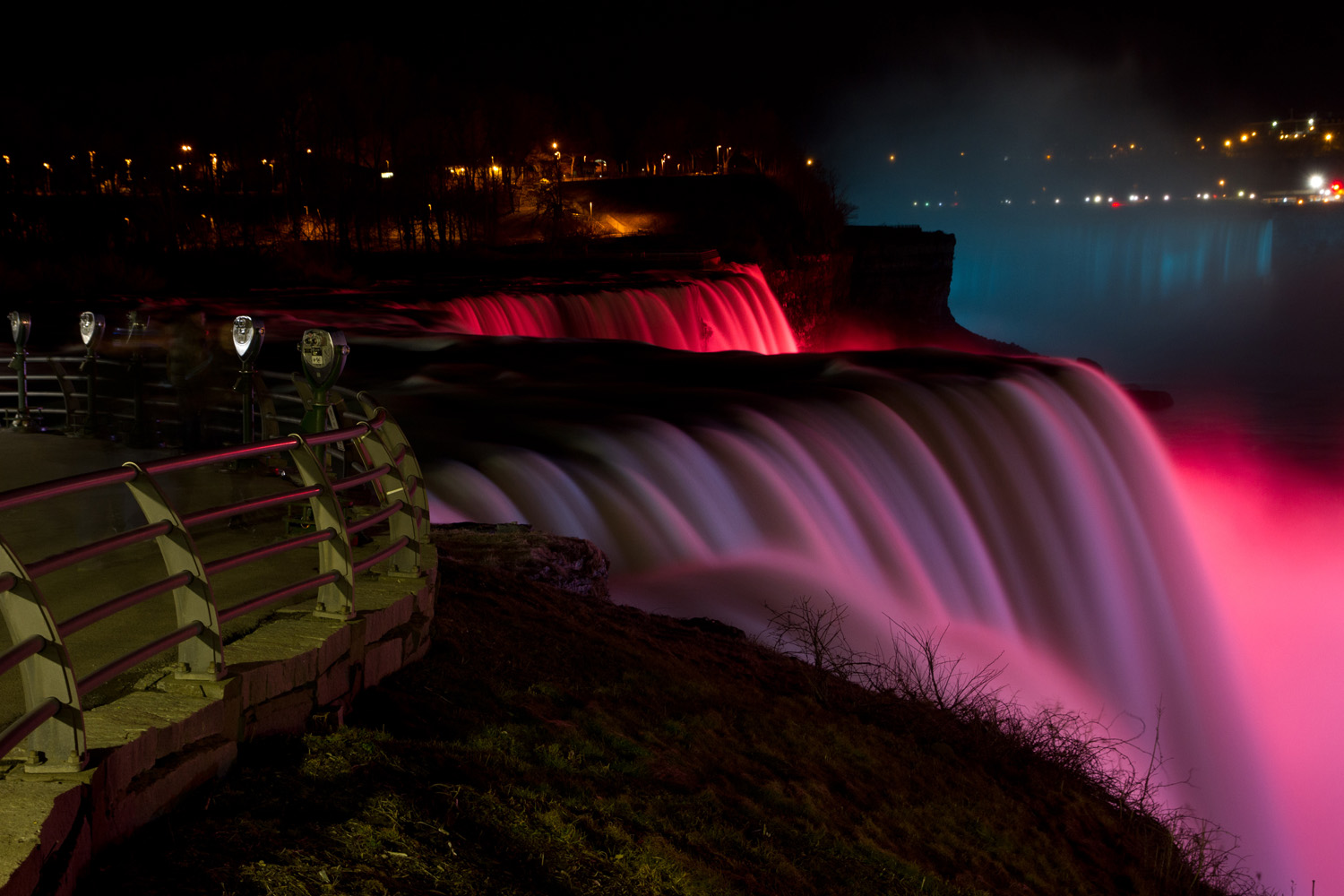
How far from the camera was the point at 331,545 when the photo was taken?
17.3 ft

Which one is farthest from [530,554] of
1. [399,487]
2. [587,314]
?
[587,314]

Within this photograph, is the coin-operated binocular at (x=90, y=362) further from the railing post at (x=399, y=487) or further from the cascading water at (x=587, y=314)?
the cascading water at (x=587, y=314)

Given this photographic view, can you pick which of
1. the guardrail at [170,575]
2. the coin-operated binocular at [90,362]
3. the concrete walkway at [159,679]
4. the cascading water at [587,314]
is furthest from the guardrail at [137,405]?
the cascading water at [587,314]

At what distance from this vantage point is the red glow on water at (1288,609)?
1415 cm

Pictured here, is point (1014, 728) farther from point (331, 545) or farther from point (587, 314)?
point (587, 314)

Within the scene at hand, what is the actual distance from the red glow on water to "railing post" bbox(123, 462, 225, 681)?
38.6 feet

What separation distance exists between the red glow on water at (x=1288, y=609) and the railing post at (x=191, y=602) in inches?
463

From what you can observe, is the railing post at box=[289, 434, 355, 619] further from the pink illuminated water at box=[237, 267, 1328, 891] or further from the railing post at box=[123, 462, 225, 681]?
the pink illuminated water at box=[237, 267, 1328, 891]

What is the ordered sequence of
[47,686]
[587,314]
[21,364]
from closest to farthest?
1. [47,686]
2. [21,364]
3. [587,314]

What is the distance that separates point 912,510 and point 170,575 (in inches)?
485

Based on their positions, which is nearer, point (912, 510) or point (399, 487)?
point (399, 487)

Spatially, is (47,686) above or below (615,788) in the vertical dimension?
above

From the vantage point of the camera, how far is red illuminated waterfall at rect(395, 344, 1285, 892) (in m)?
12.9

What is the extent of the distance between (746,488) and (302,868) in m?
10.7
